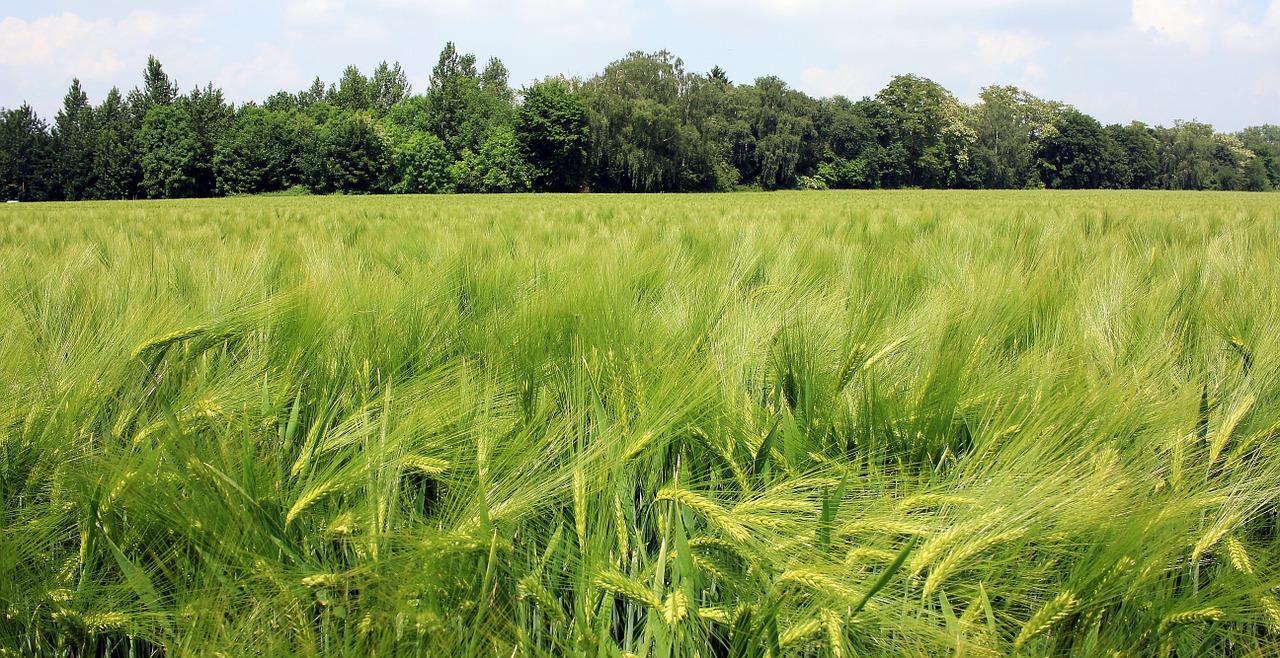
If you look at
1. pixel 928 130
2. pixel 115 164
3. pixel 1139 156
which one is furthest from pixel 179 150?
pixel 1139 156

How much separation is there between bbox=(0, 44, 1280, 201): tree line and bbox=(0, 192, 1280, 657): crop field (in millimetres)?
46459

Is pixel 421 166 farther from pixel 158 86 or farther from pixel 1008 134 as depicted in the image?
pixel 1008 134

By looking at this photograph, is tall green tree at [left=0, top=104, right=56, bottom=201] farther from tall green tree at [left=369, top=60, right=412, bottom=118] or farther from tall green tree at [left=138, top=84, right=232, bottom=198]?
tall green tree at [left=369, top=60, right=412, bottom=118]

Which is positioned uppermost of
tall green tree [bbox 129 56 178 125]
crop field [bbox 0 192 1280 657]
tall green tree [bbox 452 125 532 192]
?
tall green tree [bbox 129 56 178 125]

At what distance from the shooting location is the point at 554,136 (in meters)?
47.8

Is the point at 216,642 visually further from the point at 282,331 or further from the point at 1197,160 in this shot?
the point at 1197,160

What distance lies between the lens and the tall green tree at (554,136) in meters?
47.8

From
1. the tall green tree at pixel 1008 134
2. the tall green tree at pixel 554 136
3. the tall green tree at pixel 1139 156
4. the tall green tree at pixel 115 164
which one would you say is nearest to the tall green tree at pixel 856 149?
the tall green tree at pixel 1008 134

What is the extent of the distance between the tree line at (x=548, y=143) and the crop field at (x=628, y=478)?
4646cm

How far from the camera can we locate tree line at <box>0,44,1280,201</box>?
4788 cm

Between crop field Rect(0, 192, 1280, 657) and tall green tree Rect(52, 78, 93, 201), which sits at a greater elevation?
tall green tree Rect(52, 78, 93, 201)

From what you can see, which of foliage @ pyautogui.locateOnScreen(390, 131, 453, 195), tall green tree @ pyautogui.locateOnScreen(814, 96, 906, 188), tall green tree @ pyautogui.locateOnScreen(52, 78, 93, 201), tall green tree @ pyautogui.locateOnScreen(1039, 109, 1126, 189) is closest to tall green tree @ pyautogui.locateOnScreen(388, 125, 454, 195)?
foliage @ pyautogui.locateOnScreen(390, 131, 453, 195)

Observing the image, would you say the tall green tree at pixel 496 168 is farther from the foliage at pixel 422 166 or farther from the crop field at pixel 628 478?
the crop field at pixel 628 478

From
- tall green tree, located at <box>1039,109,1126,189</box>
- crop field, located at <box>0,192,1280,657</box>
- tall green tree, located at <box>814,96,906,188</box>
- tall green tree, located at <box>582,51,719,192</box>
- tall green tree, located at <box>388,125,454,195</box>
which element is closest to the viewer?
crop field, located at <box>0,192,1280,657</box>
